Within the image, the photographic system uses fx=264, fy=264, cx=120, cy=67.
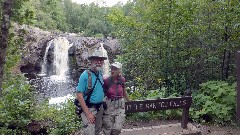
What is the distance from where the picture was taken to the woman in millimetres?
3988

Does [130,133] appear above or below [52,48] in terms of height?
below

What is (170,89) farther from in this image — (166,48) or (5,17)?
(5,17)

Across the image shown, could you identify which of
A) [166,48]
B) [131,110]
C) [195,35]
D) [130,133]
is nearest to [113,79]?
[131,110]

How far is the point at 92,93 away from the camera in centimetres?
375

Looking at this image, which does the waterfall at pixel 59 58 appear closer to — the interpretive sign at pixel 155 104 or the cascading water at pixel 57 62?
the cascading water at pixel 57 62

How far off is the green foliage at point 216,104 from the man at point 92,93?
359 centimetres

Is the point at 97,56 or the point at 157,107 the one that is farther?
the point at 157,107

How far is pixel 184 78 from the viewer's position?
26.2ft

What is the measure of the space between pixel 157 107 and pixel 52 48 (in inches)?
708

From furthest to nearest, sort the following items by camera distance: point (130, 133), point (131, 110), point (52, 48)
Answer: point (52, 48) → point (130, 133) → point (131, 110)

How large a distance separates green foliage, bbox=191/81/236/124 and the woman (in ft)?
10.0

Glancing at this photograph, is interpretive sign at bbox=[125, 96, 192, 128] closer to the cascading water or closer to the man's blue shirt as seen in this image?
the man's blue shirt

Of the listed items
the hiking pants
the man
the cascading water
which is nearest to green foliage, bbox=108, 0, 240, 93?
the hiking pants

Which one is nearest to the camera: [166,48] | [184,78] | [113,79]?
[113,79]
